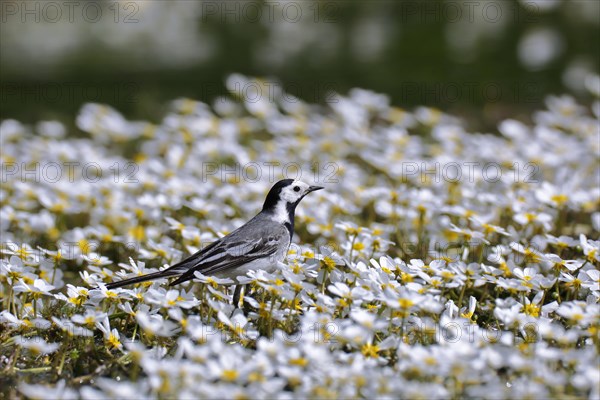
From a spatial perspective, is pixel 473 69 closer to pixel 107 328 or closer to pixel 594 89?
pixel 594 89

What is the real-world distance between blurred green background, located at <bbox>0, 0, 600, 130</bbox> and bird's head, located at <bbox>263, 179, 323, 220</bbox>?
3.43 metres

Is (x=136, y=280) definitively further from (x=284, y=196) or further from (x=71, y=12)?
(x=71, y=12)

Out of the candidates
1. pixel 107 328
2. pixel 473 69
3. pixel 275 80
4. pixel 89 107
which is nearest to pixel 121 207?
pixel 107 328

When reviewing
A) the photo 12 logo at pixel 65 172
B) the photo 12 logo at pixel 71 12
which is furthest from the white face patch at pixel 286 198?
the photo 12 logo at pixel 71 12

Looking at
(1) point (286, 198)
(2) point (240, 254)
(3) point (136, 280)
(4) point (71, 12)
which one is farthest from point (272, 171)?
(4) point (71, 12)

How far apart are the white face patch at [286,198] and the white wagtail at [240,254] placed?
25 millimetres

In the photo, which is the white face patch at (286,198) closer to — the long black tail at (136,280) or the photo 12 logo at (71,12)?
the long black tail at (136,280)

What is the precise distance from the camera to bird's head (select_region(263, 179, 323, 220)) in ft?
13.0

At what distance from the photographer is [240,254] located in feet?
11.7

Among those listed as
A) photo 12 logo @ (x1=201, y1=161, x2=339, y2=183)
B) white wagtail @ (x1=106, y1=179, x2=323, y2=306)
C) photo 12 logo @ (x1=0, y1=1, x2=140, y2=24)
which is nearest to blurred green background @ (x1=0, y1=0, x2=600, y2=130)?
photo 12 logo @ (x1=0, y1=1, x2=140, y2=24)

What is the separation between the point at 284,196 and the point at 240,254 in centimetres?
47

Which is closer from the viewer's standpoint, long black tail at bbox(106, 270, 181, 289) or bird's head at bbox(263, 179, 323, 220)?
long black tail at bbox(106, 270, 181, 289)

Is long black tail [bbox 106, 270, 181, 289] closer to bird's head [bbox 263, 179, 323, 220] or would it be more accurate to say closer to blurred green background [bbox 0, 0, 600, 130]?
bird's head [bbox 263, 179, 323, 220]

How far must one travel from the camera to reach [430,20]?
9.65 m
